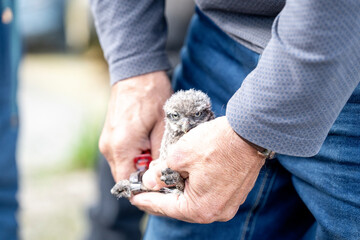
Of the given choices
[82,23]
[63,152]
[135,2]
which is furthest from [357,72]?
[82,23]

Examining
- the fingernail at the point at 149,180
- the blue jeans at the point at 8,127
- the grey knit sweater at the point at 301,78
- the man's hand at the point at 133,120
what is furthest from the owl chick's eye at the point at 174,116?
the blue jeans at the point at 8,127

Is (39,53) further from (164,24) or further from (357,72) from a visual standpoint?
(357,72)

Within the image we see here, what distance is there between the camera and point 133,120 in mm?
1999

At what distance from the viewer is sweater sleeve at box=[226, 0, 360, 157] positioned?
1.28 m

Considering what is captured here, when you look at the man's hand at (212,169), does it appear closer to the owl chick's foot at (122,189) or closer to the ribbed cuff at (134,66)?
the owl chick's foot at (122,189)

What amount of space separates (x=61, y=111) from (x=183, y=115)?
15.3 ft

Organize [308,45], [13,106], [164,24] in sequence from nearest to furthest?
[308,45], [164,24], [13,106]

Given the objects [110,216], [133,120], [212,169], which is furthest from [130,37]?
[110,216]

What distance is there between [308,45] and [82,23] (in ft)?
26.1

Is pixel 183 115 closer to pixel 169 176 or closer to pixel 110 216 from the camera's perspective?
pixel 169 176

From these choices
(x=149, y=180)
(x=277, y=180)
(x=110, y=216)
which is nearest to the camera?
(x=149, y=180)

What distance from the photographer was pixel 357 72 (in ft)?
4.49

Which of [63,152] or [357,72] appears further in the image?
[63,152]

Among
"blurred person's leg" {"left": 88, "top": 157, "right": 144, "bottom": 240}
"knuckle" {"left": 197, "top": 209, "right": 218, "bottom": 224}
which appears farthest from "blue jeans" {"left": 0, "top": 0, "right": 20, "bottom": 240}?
"knuckle" {"left": 197, "top": 209, "right": 218, "bottom": 224}
